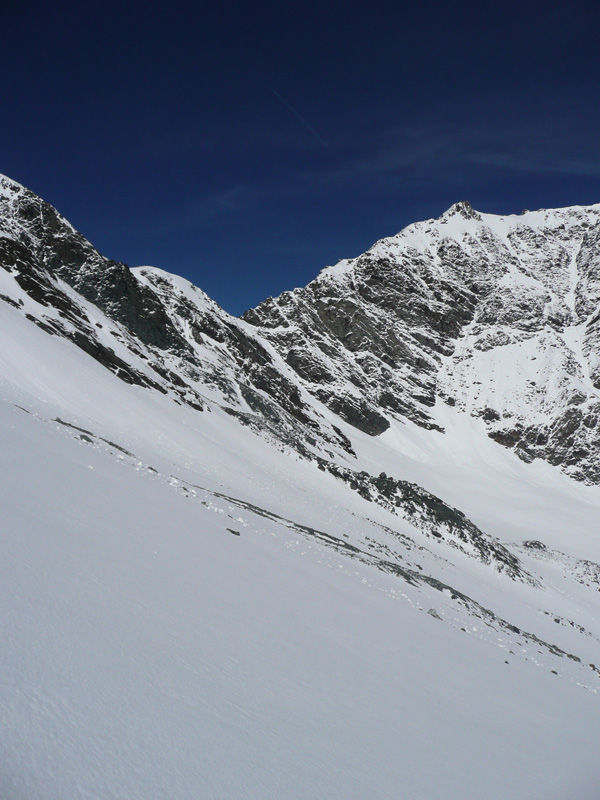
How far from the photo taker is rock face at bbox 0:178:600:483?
2051 inches

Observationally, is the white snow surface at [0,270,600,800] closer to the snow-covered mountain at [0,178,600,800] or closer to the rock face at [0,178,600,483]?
the snow-covered mountain at [0,178,600,800]

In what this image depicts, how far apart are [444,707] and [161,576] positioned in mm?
3309

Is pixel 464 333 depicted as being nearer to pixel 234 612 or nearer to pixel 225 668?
pixel 234 612

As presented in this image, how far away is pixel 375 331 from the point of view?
138000 mm

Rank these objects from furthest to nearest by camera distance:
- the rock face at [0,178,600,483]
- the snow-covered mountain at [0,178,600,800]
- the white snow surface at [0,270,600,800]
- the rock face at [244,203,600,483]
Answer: the rock face at [244,203,600,483] < the rock face at [0,178,600,483] < the snow-covered mountain at [0,178,600,800] < the white snow surface at [0,270,600,800]

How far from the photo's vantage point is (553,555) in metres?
52.9

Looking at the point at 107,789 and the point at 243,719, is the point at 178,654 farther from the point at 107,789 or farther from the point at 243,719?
the point at 107,789

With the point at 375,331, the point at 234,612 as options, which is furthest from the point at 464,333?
the point at 234,612

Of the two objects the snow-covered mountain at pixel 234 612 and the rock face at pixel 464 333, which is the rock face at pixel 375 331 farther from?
the snow-covered mountain at pixel 234 612

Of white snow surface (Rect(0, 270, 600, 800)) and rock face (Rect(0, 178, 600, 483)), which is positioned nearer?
white snow surface (Rect(0, 270, 600, 800))

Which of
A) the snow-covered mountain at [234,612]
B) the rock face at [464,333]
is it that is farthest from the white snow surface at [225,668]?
the rock face at [464,333]

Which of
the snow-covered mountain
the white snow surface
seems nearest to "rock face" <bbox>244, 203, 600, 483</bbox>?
the snow-covered mountain

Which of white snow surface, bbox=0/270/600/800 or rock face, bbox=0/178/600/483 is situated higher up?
rock face, bbox=0/178/600/483

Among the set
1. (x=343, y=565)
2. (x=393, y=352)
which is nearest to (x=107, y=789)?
(x=343, y=565)
